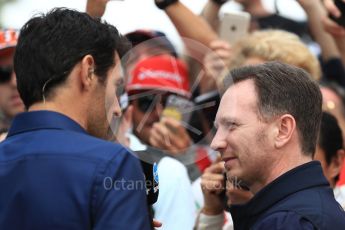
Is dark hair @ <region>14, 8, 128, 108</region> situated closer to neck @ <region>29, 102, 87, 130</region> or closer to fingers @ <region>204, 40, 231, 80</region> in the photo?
neck @ <region>29, 102, 87, 130</region>

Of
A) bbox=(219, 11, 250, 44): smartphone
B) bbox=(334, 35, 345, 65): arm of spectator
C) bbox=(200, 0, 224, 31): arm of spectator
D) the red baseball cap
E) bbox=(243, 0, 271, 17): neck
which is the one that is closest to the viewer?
the red baseball cap

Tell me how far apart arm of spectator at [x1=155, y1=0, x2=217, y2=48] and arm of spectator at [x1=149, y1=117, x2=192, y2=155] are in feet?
2.16

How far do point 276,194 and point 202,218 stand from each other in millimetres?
1201

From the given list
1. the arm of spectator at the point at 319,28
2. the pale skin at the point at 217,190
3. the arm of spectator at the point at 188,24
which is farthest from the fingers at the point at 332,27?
the pale skin at the point at 217,190

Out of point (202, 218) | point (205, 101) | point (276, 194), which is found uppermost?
point (276, 194)

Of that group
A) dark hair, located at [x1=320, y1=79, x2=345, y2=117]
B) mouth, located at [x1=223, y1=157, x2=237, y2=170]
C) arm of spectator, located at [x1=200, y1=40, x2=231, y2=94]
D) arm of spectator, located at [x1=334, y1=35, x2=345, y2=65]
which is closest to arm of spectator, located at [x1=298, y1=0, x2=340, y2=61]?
dark hair, located at [x1=320, y1=79, x2=345, y2=117]

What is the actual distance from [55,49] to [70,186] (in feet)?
1.58

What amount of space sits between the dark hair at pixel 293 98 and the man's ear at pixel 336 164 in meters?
1.07

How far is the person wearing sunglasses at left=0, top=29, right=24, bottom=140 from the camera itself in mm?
4703

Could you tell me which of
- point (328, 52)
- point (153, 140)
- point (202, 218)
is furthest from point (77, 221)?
point (328, 52)

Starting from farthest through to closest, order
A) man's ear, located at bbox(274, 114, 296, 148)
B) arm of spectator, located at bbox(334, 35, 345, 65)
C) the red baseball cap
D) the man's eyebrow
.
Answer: arm of spectator, located at bbox(334, 35, 345, 65) < the red baseball cap < the man's eyebrow < man's ear, located at bbox(274, 114, 296, 148)

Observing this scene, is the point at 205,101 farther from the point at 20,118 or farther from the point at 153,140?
the point at 20,118

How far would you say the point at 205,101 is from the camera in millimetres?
4137

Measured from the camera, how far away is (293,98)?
276cm
